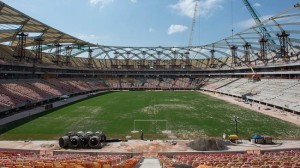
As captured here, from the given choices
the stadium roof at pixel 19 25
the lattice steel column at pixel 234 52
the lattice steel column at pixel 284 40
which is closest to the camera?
the stadium roof at pixel 19 25

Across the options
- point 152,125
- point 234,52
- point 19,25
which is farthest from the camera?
point 234,52

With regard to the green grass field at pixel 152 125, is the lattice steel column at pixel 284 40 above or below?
above

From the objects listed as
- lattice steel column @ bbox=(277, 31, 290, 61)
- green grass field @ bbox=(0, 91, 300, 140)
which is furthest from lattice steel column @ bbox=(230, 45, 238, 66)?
green grass field @ bbox=(0, 91, 300, 140)

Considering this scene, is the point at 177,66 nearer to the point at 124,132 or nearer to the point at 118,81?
the point at 118,81

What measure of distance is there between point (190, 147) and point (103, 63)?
116996 mm

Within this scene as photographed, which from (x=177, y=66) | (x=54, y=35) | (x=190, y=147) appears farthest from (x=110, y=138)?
(x=177, y=66)

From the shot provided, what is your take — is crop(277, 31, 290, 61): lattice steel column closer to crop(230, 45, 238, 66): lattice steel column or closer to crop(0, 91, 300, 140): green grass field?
crop(0, 91, 300, 140): green grass field

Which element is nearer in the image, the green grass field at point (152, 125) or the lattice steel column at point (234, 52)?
the green grass field at point (152, 125)

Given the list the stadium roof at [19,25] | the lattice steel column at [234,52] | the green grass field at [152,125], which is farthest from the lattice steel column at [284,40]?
the stadium roof at [19,25]

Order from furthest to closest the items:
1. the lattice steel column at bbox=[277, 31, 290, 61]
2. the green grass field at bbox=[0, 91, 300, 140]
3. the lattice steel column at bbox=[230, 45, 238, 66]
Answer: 1. the lattice steel column at bbox=[230, 45, 238, 66]
2. the lattice steel column at bbox=[277, 31, 290, 61]
3. the green grass field at bbox=[0, 91, 300, 140]

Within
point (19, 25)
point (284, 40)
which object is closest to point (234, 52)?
point (284, 40)

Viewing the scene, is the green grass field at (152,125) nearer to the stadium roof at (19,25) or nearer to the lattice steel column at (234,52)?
the stadium roof at (19,25)

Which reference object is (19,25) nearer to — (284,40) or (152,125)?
(152,125)

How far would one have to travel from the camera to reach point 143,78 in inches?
5251
